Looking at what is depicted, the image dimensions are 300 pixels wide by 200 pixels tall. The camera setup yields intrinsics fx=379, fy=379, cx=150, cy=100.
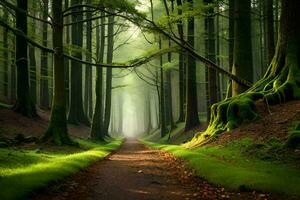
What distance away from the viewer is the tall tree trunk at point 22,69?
18.6m

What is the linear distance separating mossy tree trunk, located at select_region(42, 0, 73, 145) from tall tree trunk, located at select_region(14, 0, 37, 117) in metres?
2.82

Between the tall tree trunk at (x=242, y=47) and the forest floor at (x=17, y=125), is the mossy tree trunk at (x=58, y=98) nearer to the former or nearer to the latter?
the forest floor at (x=17, y=125)

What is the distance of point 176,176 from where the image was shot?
995 centimetres

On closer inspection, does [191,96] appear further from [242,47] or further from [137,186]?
[137,186]

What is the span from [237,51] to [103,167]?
326 inches

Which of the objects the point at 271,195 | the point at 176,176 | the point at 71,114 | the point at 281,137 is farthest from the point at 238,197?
the point at 71,114

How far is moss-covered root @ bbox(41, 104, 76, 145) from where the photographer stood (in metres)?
15.6

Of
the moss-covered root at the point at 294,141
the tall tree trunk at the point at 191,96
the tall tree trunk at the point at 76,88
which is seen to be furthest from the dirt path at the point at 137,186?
the tall tree trunk at the point at 76,88

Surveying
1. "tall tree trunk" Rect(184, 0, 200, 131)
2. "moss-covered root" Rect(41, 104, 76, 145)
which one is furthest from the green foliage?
"tall tree trunk" Rect(184, 0, 200, 131)

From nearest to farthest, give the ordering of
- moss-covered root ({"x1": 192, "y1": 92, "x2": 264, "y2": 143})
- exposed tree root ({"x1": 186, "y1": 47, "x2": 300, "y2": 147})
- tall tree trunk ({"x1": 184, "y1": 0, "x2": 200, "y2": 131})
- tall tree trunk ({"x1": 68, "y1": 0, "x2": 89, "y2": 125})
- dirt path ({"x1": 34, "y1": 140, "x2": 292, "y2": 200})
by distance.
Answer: dirt path ({"x1": 34, "y1": 140, "x2": 292, "y2": 200})
exposed tree root ({"x1": 186, "y1": 47, "x2": 300, "y2": 147})
moss-covered root ({"x1": 192, "y1": 92, "x2": 264, "y2": 143})
tall tree trunk ({"x1": 184, "y1": 0, "x2": 200, "y2": 131})
tall tree trunk ({"x1": 68, "y1": 0, "x2": 89, "y2": 125})

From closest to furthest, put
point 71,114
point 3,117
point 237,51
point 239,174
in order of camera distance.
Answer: point 239,174, point 237,51, point 3,117, point 71,114

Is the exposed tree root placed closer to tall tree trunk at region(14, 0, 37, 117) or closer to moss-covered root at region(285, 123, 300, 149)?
moss-covered root at region(285, 123, 300, 149)

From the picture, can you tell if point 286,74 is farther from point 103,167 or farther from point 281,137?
point 103,167

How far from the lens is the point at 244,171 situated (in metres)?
8.44
